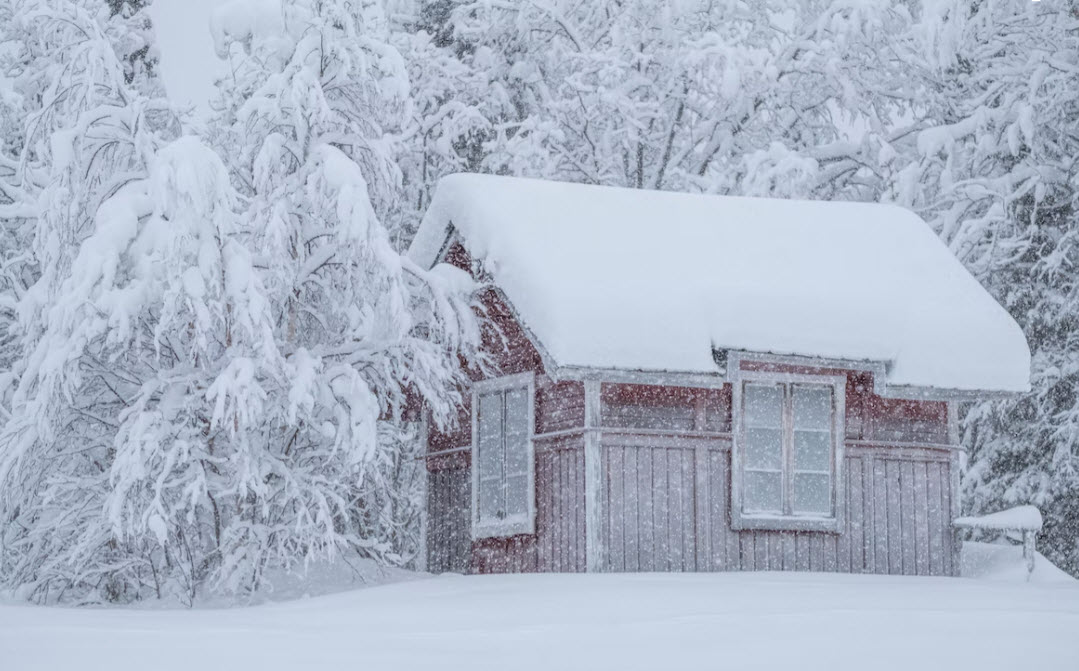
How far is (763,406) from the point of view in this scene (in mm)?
16406

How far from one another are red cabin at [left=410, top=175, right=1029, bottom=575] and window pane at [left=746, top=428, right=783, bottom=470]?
0.06 ft

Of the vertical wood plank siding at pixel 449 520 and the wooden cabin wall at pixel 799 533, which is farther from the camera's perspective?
the vertical wood plank siding at pixel 449 520

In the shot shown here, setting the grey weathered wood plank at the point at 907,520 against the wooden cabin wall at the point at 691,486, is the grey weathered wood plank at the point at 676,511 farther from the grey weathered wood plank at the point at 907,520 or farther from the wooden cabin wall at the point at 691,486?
the grey weathered wood plank at the point at 907,520

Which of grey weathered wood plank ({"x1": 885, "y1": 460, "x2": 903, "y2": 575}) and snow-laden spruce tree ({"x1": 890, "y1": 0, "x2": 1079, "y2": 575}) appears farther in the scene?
snow-laden spruce tree ({"x1": 890, "y1": 0, "x2": 1079, "y2": 575})

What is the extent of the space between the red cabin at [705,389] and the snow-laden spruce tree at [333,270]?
0.96 metres

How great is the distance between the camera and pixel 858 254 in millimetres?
18234

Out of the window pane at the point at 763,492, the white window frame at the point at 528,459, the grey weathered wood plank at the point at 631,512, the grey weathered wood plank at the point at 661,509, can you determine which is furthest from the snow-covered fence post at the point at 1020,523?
the white window frame at the point at 528,459

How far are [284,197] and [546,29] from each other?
12095 mm

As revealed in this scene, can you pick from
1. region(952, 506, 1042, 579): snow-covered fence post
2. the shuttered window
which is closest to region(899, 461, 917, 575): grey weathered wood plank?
region(952, 506, 1042, 579): snow-covered fence post

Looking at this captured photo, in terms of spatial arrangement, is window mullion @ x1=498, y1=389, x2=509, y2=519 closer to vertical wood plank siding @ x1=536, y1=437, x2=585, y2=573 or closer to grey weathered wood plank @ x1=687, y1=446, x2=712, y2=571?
vertical wood plank siding @ x1=536, y1=437, x2=585, y2=573

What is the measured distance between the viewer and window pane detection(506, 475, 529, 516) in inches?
657

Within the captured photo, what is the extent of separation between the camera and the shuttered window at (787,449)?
1623cm

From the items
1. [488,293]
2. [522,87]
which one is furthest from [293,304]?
[522,87]

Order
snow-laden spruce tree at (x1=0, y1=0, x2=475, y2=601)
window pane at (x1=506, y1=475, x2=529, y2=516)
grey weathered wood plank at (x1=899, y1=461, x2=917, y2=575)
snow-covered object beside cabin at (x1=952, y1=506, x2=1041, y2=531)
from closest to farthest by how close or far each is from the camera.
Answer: snow-laden spruce tree at (x1=0, y1=0, x2=475, y2=601)
snow-covered object beside cabin at (x1=952, y1=506, x2=1041, y2=531)
window pane at (x1=506, y1=475, x2=529, y2=516)
grey weathered wood plank at (x1=899, y1=461, x2=917, y2=575)
